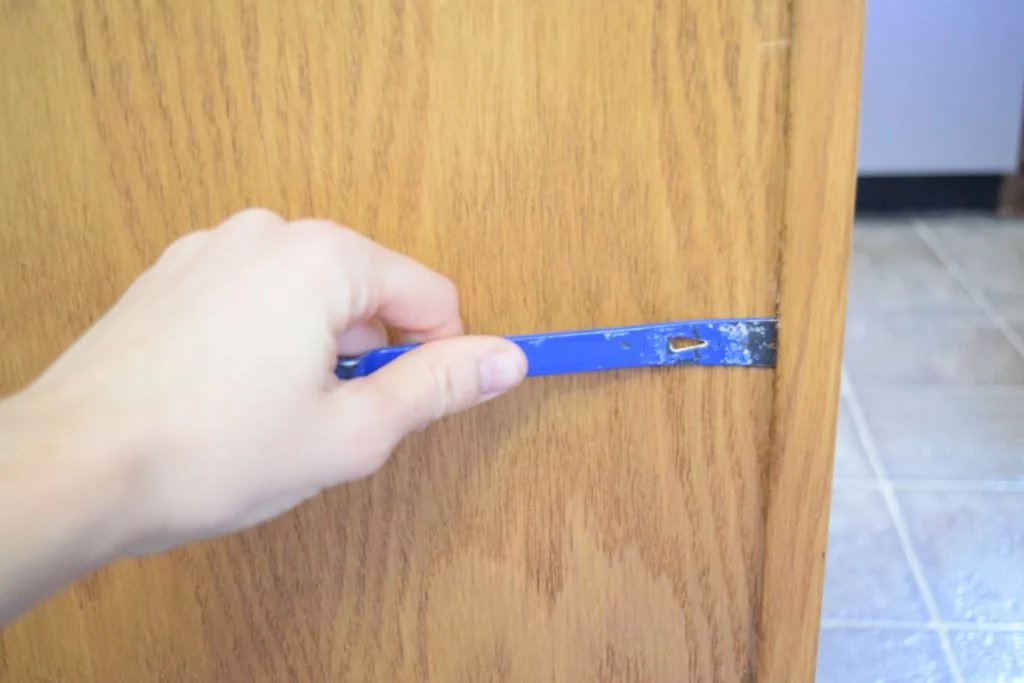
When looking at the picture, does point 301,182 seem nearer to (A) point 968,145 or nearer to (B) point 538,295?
(B) point 538,295

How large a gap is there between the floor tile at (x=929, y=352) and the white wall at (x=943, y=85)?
644 mm

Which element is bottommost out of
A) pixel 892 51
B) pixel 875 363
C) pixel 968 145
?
pixel 875 363

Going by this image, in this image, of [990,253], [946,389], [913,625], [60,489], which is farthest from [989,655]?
[990,253]

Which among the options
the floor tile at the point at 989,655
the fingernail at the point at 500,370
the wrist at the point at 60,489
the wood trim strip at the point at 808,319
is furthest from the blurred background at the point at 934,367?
the wrist at the point at 60,489

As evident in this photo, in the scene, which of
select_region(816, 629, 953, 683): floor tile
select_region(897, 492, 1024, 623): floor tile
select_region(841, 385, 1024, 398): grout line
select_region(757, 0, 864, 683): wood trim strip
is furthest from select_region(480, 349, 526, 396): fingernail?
select_region(841, 385, 1024, 398): grout line

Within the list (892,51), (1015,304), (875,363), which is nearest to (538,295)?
(875,363)

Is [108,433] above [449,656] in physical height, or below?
above

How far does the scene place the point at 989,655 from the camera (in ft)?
3.12

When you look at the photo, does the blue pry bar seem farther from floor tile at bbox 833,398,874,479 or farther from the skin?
floor tile at bbox 833,398,874,479

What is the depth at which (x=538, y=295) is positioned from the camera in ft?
1.20

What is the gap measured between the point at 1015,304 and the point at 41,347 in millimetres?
1875

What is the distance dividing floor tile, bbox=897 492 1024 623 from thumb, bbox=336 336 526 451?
893 mm

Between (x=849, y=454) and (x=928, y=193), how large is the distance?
52.0 inches

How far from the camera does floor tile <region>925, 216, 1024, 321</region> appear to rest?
1822 mm
